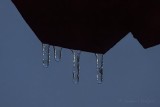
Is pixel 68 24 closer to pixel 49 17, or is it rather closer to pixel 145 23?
pixel 49 17

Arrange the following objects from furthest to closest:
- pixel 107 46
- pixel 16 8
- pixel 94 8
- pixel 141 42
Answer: pixel 107 46 → pixel 141 42 → pixel 16 8 → pixel 94 8

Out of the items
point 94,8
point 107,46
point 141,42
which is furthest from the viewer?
point 107,46

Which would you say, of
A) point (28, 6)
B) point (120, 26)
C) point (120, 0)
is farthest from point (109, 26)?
point (28, 6)

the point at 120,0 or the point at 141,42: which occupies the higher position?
the point at 120,0

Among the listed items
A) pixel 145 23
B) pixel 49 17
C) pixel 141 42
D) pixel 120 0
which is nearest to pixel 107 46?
pixel 141 42

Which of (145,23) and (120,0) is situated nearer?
(120,0)

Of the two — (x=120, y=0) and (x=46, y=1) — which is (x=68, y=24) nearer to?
(x=46, y=1)
